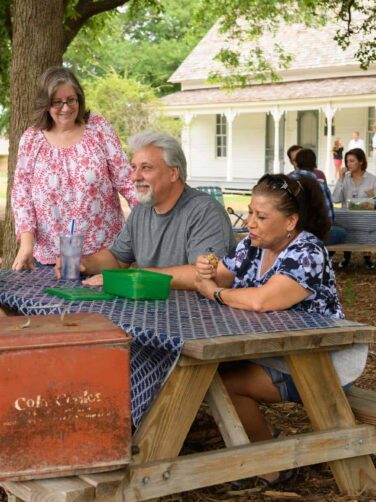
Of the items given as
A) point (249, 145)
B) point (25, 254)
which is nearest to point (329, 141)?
point (249, 145)

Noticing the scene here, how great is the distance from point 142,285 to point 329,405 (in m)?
0.83

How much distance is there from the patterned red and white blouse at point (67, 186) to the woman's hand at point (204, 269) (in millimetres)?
1029

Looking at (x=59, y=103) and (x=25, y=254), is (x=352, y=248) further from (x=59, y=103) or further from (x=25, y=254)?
(x=25, y=254)

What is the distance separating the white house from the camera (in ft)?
87.8

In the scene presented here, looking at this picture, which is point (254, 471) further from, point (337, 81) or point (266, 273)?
point (337, 81)

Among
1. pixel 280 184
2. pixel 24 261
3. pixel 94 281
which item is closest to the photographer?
pixel 280 184

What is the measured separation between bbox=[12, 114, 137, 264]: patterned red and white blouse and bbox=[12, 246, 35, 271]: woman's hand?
7.1 inches

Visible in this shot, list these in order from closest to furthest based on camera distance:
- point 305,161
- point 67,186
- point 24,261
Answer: point 24,261 → point 67,186 → point 305,161

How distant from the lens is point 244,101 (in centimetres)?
2803

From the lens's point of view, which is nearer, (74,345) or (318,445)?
(74,345)

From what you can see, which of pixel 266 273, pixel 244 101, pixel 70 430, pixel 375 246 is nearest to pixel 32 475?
pixel 70 430

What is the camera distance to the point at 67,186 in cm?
455

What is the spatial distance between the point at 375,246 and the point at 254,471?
6920mm

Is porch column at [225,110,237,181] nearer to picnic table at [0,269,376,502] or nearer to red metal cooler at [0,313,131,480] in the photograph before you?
picnic table at [0,269,376,502]
